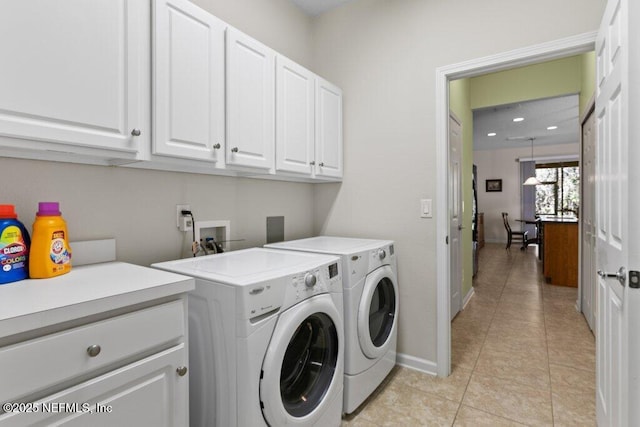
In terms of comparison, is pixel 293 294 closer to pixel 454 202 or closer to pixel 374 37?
pixel 374 37

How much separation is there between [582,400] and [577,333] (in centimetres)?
125

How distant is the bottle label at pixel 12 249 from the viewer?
3.51 feet

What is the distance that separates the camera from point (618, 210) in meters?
1.25

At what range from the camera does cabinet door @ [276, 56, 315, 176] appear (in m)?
2.01

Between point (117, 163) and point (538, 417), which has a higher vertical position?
point (117, 163)

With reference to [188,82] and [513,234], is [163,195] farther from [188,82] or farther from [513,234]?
[513,234]

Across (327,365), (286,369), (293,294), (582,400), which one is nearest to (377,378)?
(327,365)

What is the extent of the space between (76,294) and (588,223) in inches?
154

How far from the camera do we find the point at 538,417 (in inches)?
70.1

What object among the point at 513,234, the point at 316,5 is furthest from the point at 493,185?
the point at 316,5

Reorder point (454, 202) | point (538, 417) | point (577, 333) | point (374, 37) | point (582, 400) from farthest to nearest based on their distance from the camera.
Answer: point (454, 202) → point (577, 333) → point (374, 37) → point (582, 400) → point (538, 417)

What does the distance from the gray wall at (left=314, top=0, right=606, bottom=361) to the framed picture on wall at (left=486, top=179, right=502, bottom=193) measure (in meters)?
7.89

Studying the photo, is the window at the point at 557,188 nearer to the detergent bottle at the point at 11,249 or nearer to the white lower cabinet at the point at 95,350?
the white lower cabinet at the point at 95,350

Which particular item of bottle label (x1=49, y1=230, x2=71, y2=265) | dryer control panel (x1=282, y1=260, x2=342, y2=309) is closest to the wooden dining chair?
dryer control panel (x1=282, y1=260, x2=342, y2=309)
